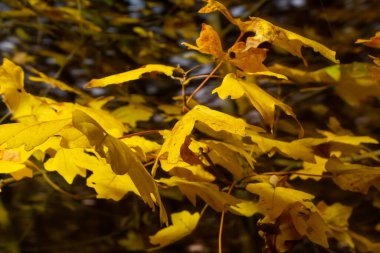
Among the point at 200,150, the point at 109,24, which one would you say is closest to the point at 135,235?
the point at 109,24

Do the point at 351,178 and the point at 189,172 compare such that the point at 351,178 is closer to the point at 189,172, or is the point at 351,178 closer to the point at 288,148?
the point at 288,148

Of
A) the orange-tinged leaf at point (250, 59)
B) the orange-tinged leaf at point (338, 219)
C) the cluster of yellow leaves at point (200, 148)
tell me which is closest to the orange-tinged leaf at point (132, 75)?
the cluster of yellow leaves at point (200, 148)

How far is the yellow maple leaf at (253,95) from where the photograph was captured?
0.68 meters

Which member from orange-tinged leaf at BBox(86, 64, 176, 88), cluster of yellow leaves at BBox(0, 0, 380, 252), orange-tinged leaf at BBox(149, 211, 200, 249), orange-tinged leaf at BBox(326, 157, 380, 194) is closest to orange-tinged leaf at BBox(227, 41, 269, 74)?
cluster of yellow leaves at BBox(0, 0, 380, 252)

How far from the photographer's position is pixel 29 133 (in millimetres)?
643

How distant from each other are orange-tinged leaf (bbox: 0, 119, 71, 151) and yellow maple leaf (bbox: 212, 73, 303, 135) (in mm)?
220

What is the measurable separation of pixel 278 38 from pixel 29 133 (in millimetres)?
376

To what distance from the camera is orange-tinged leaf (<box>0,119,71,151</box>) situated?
63 cm

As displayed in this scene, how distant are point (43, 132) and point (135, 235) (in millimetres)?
1332

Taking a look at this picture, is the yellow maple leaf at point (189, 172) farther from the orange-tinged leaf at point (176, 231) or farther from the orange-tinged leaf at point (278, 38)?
the orange-tinged leaf at point (278, 38)

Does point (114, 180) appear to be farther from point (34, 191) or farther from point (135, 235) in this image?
point (34, 191)

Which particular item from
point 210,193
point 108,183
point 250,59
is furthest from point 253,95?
point 108,183

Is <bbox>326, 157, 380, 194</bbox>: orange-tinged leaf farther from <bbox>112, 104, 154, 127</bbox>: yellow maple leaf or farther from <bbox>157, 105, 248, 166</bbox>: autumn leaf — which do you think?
<bbox>112, 104, 154, 127</bbox>: yellow maple leaf

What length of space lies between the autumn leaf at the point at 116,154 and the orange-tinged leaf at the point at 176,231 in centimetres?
32
